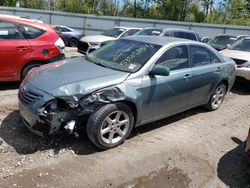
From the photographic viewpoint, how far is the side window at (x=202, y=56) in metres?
5.71

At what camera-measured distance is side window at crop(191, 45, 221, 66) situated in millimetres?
5707

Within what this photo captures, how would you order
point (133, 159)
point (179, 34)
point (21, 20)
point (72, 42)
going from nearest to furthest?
point (133, 159) < point (21, 20) < point (179, 34) < point (72, 42)

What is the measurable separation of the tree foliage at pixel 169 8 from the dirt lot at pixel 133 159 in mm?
32112

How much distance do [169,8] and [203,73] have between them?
3342 cm

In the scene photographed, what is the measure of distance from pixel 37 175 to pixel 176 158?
1.94 metres

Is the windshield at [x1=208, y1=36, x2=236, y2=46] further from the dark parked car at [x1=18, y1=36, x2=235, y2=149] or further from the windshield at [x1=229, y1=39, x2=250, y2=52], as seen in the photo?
the dark parked car at [x1=18, y1=36, x2=235, y2=149]

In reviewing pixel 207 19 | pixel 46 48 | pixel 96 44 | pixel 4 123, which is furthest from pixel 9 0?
pixel 4 123

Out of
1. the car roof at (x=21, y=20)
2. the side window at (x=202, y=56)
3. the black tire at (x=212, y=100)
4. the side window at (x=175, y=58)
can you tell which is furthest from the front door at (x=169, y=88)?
the car roof at (x=21, y=20)

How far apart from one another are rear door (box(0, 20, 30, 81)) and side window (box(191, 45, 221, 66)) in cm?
346

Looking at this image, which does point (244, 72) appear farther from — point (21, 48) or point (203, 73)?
point (21, 48)

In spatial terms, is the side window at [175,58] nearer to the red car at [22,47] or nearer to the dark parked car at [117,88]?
the dark parked car at [117,88]

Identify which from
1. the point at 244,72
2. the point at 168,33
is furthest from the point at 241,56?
the point at 168,33

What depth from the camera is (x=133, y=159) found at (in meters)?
4.25

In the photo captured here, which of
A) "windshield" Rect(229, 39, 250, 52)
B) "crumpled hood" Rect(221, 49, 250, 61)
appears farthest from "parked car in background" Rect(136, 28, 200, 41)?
"crumpled hood" Rect(221, 49, 250, 61)
